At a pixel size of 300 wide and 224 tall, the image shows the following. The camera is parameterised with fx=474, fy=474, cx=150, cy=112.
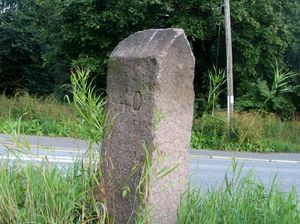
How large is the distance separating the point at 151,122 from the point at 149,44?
0.52 m

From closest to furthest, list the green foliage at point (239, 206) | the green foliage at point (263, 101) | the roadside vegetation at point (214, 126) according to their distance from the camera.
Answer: the green foliage at point (239, 206) < the roadside vegetation at point (214, 126) < the green foliage at point (263, 101)

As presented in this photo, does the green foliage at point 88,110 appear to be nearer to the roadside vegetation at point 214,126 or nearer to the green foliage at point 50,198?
the green foliage at point 50,198

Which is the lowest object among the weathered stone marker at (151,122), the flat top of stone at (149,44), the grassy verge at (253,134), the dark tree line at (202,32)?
the grassy verge at (253,134)

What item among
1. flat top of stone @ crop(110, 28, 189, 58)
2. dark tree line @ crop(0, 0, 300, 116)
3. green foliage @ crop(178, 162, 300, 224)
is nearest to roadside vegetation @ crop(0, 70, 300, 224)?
green foliage @ crop(178, 162, 300, 224)

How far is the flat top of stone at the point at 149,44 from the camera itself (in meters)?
2.92

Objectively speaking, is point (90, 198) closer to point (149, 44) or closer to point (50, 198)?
point (50, 198)

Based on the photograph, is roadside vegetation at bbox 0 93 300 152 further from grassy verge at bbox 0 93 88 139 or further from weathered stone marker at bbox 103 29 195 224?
weathered stone marker at bbox 103 29 195 224

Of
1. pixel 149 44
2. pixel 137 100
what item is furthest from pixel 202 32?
pixel 137 100

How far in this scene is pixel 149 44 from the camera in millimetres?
2992

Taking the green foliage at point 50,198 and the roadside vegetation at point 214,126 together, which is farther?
the roadside vegetation at point 214,126

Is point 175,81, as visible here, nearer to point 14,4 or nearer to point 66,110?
point 66,110

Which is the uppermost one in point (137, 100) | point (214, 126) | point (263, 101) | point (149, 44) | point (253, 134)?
point (149, 44)

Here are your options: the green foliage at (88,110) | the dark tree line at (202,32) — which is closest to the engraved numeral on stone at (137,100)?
the green foliage at (88,110)

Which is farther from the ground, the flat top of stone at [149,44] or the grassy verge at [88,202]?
the flat top of stone at [149,44]
